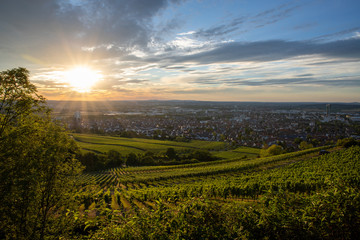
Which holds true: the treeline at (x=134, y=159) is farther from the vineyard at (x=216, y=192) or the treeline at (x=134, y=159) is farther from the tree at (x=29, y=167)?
the tree at (x=29, y=167)

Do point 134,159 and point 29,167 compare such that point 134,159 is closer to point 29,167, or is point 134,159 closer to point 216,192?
point 216,192

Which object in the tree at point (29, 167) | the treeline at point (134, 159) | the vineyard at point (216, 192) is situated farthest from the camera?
the treeline at point (134, 159)

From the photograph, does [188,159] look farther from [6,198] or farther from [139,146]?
[6,198]

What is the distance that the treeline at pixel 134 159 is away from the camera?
5484 cm

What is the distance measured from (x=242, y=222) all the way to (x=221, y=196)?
1672 cm

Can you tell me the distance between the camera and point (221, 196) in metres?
20.1

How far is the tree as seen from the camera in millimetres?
7523

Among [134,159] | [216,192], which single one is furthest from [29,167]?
[134,159]

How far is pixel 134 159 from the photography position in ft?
200

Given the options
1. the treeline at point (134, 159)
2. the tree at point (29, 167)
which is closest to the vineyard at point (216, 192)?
the tree at point (29, 167)

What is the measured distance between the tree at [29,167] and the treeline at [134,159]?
49249mm

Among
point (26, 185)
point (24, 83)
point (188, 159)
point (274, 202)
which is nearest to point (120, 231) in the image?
point (274, 202)

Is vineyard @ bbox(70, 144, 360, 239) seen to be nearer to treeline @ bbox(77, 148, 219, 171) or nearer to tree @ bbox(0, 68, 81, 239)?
tree @ bbox(0, 68, 81, 239)

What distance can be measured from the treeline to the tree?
49.2m
